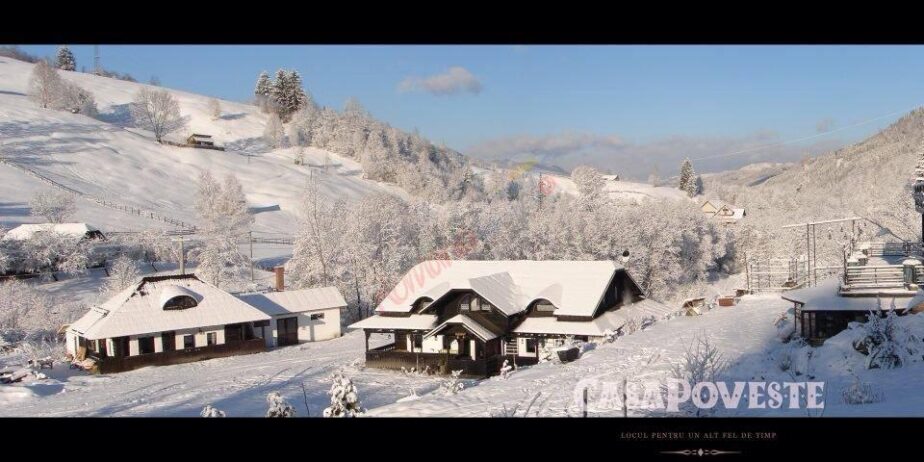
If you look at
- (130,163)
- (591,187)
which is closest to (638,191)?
(591,187)

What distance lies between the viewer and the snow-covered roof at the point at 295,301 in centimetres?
2412

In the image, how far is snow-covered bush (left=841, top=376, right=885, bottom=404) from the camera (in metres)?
5.28

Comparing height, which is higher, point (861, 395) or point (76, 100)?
point (76, 100)

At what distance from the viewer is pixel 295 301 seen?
25.0m

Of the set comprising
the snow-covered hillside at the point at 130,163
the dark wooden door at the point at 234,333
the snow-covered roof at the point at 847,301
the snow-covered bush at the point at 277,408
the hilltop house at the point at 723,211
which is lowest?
the dark wooden door at the point at 234,333

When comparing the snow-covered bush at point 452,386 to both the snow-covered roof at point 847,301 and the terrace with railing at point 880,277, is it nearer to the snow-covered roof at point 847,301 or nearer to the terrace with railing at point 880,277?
the snow-covered roof at point 847,301

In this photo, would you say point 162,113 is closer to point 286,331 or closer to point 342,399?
point 286,331

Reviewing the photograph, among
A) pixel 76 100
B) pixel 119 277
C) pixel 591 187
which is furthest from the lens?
pixel 591 187

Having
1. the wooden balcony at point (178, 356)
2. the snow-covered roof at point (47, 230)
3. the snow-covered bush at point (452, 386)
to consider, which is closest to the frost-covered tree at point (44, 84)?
the snow-covered roof at point (47, 230)

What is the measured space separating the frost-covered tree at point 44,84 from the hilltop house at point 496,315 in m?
24.8

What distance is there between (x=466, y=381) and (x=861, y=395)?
492 inches

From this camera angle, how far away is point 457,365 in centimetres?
1822
